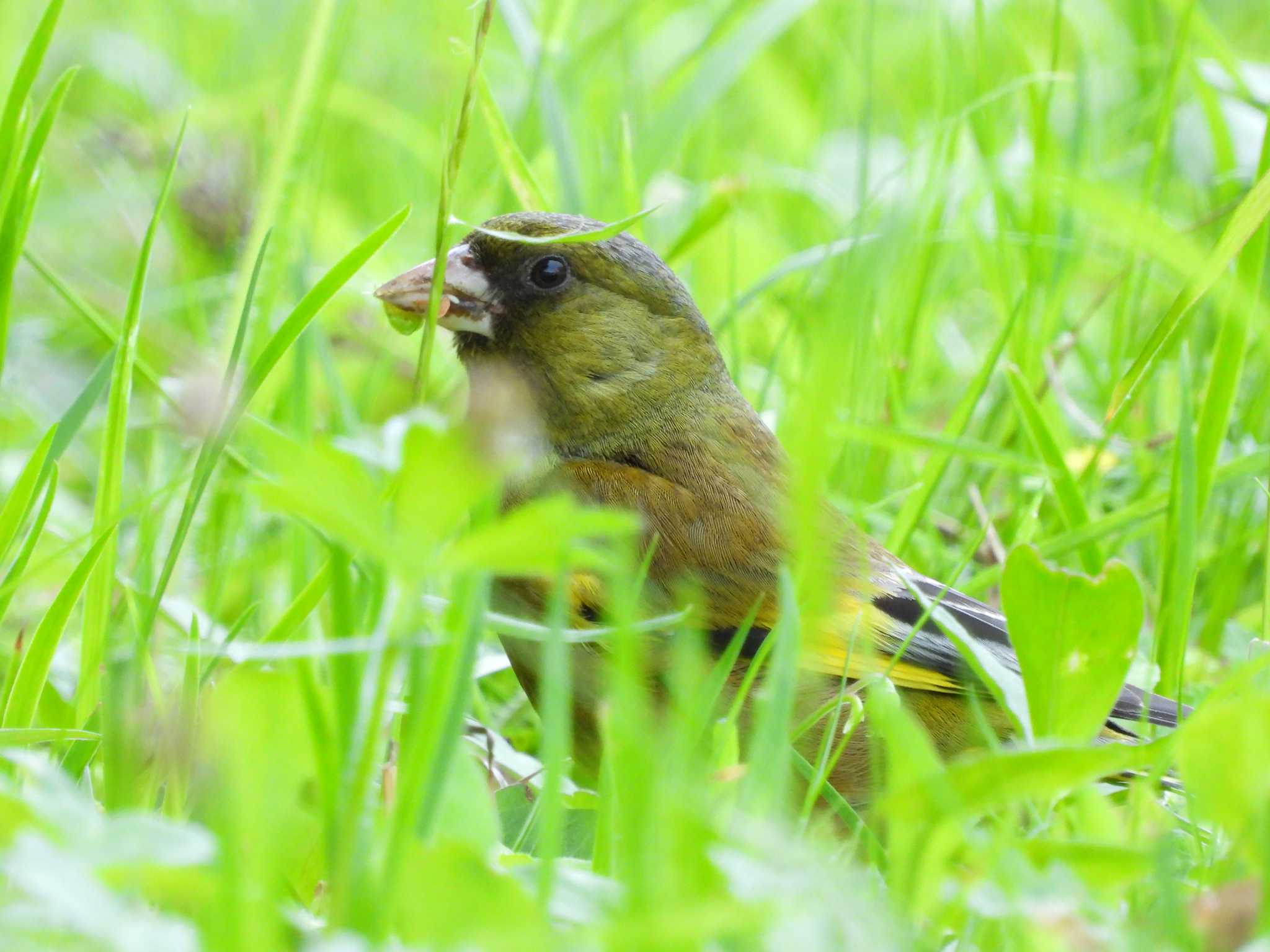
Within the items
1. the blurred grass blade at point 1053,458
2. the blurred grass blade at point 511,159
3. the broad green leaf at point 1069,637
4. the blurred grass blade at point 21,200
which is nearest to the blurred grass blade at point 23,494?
the blurred grass blade at point 21,200

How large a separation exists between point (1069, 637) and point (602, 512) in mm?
737

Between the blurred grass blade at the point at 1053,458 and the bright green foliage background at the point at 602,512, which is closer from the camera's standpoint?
the bright green foliage background at the point at 602,512

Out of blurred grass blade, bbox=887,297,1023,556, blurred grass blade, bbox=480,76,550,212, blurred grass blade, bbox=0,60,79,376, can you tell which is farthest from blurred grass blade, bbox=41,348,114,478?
blurred grass blade, bbox=887,297,1023,556

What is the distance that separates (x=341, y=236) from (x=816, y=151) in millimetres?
1553

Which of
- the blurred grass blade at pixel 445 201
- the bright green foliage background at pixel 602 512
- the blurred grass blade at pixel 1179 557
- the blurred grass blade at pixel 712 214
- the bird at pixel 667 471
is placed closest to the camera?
the bright green foliage background at pixel 602 512

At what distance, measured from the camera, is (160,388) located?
1976 mm

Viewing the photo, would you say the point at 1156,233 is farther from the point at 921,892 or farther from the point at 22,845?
the point at 22,845

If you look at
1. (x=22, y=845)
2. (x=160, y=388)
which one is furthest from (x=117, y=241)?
(x=22, y=845)

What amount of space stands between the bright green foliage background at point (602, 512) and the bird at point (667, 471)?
0.12 meters

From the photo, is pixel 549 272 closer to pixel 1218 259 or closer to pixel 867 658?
pixel 867 658

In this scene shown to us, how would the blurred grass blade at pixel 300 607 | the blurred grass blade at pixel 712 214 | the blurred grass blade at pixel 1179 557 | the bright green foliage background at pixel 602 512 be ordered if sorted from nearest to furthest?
the bright green foliage background at pixel 602 512
the blurred grass blade at pixel 300 607
the blurred grass blade at pixel 1179 557
the blurred grass blade at pixel 712 214

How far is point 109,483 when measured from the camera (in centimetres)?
176

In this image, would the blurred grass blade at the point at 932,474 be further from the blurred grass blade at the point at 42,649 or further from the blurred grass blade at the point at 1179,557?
the blurred grass blade at the point at 42,649

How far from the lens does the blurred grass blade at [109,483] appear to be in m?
1.72
